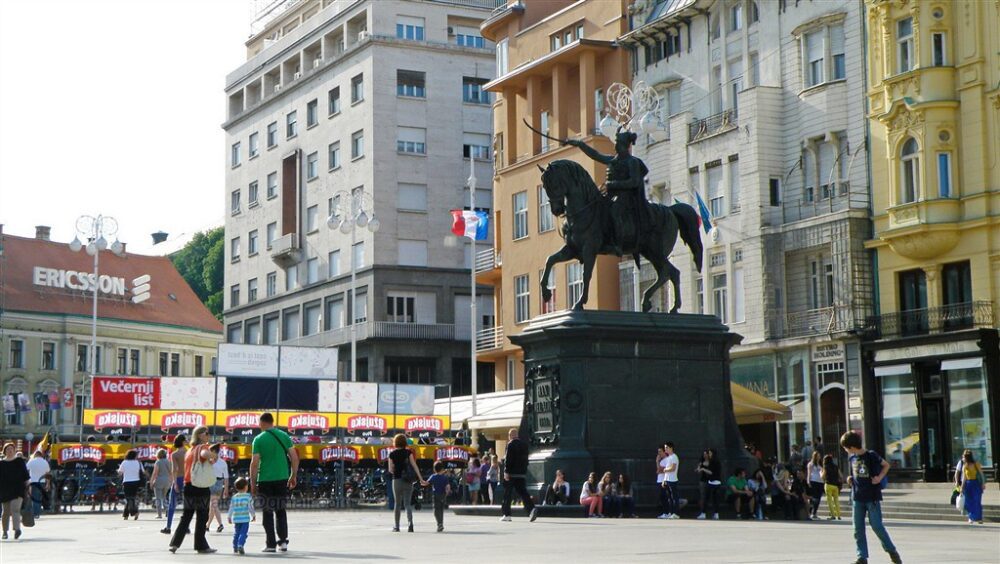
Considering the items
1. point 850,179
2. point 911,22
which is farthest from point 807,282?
point 911,22

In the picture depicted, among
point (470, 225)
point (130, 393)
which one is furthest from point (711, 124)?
point (130, 393)

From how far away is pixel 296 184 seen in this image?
88.6m

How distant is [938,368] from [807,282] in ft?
19.5

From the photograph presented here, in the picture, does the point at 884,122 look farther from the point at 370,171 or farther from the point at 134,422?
Result: the point at 370,171

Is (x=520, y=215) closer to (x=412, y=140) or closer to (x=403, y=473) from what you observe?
(x=412, y=140)

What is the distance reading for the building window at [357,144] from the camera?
268 feet

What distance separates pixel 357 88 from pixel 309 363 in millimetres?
31414

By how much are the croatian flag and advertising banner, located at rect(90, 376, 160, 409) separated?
47.4ft

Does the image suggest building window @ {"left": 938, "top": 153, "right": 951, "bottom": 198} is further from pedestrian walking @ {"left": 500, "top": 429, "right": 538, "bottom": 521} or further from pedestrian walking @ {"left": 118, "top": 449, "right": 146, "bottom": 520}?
pedestrian walking @ {"left": 118, "top": 449, "right": 146, "bottom": 520}

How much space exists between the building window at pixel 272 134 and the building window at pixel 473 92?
1380 cm

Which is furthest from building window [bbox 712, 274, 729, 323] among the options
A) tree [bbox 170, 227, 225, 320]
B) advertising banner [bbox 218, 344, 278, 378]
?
tree [bbox 170, 227, 225, 320]

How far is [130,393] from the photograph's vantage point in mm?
49938

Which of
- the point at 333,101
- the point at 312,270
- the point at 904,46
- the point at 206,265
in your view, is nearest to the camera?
the point at 904,46

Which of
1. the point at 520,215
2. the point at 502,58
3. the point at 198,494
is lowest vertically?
the point at 198,494
